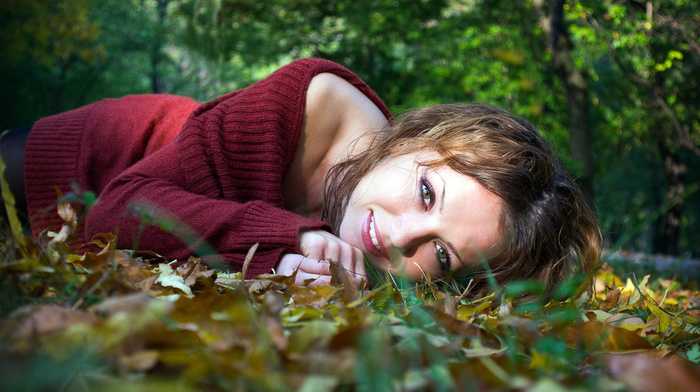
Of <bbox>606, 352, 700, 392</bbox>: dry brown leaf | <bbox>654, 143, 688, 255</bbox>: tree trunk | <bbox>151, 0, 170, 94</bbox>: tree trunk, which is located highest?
<bbox>606, 352, 700, 392</bbox>: dry brown leaf

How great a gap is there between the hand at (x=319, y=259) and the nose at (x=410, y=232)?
0.52ft

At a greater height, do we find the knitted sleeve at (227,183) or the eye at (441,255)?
the knitted sleeve at (227,183)

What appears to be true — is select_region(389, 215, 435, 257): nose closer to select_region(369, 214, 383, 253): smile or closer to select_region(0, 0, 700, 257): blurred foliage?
select_region(369, 214, 383, 253): smile

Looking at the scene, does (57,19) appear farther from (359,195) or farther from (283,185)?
(359,195)

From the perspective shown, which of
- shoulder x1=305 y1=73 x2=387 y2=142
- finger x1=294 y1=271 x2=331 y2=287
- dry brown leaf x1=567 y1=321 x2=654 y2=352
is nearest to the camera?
dry brown leaf x1=567 y1=321 x2=654 y2=352

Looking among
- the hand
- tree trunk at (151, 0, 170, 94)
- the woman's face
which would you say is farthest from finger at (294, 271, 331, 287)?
tree trunk at (151, 0, 170, 94)

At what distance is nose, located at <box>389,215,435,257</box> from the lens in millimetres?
2033

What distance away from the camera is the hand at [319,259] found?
1.84 metres

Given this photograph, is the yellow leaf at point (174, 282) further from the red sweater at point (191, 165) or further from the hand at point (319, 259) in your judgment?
the hand at point (319, 259)

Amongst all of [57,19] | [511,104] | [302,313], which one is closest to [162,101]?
[302,313]

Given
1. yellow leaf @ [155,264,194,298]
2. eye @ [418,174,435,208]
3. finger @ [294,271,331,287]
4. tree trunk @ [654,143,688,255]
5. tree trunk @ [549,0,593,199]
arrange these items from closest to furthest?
yellow leaf @ [155,264,194,298] → finger @ [294,271,331,287] → eye @ [418,174,435,208] → tree trunk @ [549,0,593,199] → tree trunk @ [654,143,688,255]

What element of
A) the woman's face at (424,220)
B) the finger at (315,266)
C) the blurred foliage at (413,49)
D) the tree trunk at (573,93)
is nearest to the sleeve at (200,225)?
the finger at (315,266)

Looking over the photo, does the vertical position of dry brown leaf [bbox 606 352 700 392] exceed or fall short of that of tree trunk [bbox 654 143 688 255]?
it exceeds it

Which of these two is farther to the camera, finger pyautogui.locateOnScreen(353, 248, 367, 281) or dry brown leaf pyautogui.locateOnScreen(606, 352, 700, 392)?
finger pyautogui.locateOnScreen(353, 248, 367, 281)
